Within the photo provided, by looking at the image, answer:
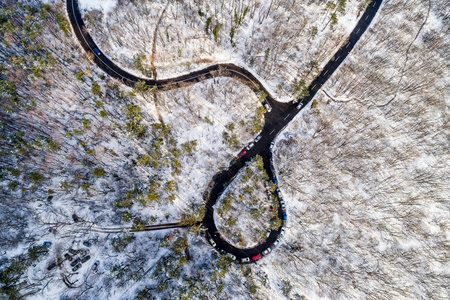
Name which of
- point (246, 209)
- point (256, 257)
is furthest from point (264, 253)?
point (246, 209)

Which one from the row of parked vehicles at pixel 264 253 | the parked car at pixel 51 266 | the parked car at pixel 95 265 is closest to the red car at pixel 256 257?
the row of parked vehicles at pixel 264 253

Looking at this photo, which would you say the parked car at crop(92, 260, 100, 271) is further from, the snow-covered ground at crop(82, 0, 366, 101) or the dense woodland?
the snow-covered ground at crop(82, 0, 366, 101)

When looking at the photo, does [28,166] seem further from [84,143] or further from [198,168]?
[198,168]

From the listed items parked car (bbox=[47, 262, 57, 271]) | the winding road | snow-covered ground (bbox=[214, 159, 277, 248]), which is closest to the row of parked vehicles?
the winding road

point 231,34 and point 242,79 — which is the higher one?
point 231,34

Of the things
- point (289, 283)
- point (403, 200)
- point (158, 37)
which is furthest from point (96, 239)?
point (403, 200)

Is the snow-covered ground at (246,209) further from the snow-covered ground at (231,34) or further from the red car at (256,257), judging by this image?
the snow-covered ground at (231,34)

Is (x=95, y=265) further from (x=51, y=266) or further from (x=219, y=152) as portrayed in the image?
(x=219, y=152)
